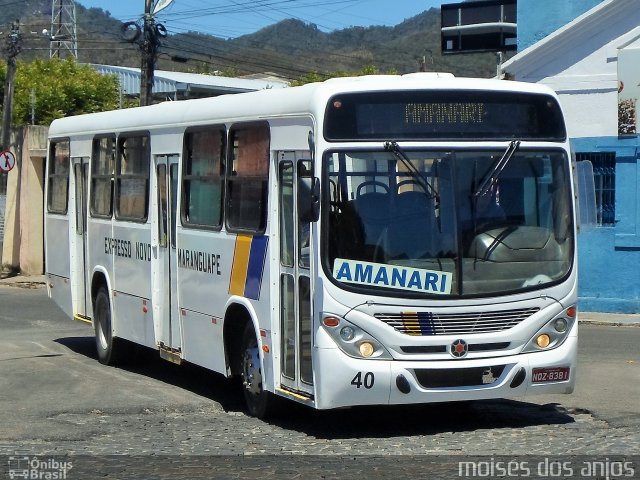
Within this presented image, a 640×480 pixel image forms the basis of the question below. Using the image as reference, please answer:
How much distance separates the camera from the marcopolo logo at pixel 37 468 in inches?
318

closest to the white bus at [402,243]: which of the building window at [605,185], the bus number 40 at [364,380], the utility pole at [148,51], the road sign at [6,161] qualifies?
the bus number 40 at [364,380]

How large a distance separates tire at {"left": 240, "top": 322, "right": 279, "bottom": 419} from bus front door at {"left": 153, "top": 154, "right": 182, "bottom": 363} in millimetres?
1752

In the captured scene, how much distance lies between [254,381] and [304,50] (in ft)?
484

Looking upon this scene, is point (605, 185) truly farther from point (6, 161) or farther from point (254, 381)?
point (6, 161)

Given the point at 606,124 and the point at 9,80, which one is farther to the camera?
the point at 9,80

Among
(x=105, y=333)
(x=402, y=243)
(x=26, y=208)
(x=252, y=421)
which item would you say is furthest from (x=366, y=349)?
(x=26, y=208)

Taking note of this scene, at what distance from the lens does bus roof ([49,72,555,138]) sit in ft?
31.0

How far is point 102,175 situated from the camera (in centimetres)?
1455

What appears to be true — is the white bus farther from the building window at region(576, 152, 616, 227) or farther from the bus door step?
the building window at region(576, 152, 616, 227)

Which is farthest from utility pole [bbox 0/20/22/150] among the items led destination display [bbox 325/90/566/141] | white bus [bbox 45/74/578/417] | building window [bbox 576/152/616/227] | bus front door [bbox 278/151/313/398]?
led destination display [bbox 325/90/566/141]

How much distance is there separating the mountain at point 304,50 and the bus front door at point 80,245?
3295 inches

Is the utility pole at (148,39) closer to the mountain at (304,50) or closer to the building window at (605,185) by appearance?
the building window at (605,185)

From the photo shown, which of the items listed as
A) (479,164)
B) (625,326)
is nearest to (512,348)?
(479,164)

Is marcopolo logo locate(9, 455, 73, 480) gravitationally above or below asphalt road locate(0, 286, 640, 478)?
above
